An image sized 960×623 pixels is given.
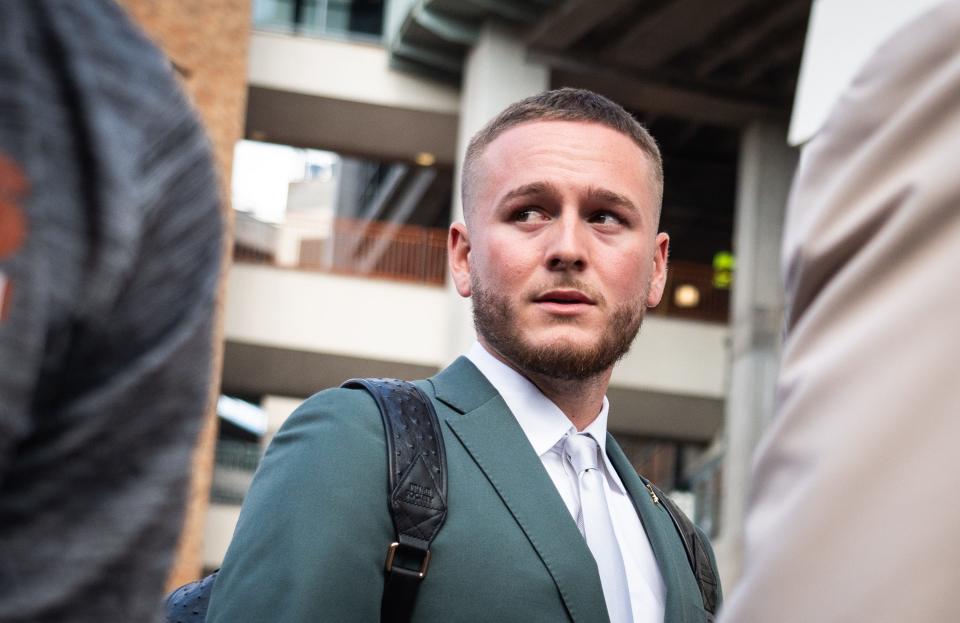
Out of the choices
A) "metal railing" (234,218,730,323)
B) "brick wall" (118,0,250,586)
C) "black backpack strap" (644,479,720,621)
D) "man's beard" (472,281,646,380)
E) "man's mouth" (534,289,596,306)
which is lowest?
"black backpack strap" (644,479,720,621)

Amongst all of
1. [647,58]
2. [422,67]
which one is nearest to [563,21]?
[647,58]

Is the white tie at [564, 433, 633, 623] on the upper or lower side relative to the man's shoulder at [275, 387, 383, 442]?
lower

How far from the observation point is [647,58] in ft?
56.2

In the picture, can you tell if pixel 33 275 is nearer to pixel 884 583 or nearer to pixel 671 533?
pixel 884 583

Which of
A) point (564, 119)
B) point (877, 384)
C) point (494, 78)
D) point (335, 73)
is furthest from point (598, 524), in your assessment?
point (335, 73)

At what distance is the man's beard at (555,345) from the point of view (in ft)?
7.41

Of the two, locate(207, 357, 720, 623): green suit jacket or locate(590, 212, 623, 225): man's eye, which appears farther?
locate(590, 212, 623, 225): man's eye

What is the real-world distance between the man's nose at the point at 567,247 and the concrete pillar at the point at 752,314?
14220 millimetres

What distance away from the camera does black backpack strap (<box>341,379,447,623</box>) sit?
1.92 m

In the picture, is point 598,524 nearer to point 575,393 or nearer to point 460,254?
point 575,393

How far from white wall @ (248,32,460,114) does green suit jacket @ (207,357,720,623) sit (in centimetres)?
1638

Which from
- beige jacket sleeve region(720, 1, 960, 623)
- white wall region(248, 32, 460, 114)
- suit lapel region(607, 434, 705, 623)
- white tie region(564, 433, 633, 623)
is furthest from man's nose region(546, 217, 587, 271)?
white wall region(248, 32, 460, 114)

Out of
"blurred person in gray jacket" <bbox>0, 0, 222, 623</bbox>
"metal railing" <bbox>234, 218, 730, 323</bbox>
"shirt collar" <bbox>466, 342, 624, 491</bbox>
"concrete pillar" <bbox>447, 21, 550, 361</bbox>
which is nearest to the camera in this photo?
"blurred person in gray jacket" <bbox>0, 0, 222, 623</bbox>

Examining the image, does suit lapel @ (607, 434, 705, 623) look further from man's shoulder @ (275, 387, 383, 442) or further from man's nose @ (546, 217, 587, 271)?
man's shoulder @ (275, 387, 383, 442)
